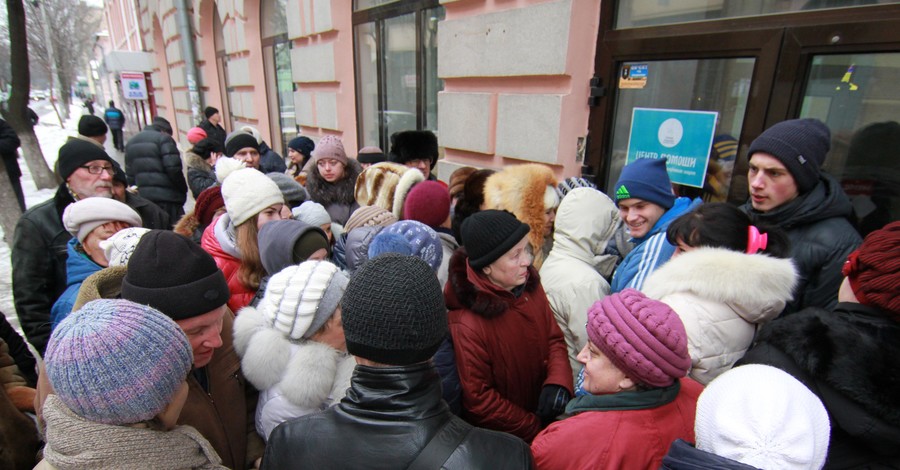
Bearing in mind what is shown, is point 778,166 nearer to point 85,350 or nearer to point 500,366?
point 500,366

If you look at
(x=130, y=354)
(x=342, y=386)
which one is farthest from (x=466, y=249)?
(x=130, y=354)

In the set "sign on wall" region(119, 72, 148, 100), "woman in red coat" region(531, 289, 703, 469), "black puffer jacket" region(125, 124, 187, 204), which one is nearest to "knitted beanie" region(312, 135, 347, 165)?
"black puffer jacket" region(125, 124, 187, 204)

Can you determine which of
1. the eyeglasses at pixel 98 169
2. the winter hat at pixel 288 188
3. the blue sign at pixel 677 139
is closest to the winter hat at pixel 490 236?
the blue sign at pixel 677 139

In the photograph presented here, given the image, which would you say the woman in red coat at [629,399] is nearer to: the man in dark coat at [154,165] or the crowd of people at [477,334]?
the crowd of people at [477,334]

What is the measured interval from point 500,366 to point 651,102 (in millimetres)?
2398

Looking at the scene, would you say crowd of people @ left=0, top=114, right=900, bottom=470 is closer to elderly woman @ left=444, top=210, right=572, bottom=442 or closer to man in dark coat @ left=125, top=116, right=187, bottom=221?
elderly woman @ left=444, top=210, right=572, bottom=442

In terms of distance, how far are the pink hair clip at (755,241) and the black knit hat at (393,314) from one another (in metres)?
1.35

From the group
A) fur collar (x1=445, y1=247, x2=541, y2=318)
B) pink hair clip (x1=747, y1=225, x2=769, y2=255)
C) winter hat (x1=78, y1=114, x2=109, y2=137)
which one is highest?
winter hat (x1=78, y1=114, x2=109, y2=137)

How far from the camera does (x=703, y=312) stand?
1.46 metres

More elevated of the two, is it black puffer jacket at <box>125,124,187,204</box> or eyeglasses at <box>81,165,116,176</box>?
eyeglasses at <box>81,165,116,176</box>

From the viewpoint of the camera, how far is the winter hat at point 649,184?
2.24 meters

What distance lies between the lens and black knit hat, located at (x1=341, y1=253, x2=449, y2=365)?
93cm

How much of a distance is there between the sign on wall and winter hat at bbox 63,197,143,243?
60.0ft

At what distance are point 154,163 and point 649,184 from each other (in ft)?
17.3
